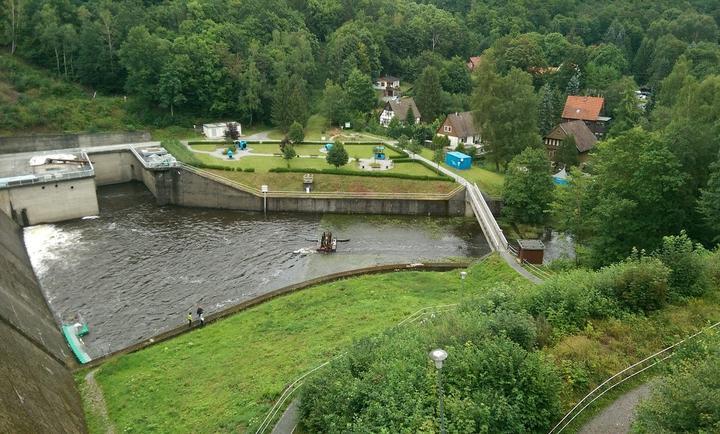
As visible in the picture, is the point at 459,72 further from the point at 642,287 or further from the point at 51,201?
the point at 642,287

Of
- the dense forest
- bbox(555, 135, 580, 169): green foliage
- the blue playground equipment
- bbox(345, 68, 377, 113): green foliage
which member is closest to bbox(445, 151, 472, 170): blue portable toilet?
the dense forest

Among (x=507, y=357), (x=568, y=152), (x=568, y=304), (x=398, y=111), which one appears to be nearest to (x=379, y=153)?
(x=398, y=111)

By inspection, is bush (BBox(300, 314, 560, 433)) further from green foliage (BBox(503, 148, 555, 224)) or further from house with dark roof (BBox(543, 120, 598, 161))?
house with dark roof (BBox(543, 120, 598, 161))

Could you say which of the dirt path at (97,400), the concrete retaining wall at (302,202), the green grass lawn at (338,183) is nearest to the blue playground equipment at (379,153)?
the green grass lawn at (338,183)

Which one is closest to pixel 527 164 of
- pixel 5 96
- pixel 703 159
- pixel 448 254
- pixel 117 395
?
pixel 448 254

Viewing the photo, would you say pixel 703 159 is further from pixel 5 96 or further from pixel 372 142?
pixel 5 96

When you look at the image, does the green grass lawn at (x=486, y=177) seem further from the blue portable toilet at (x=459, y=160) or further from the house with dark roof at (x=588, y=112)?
the house with dark roof at (x=588, y=112)
